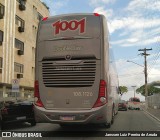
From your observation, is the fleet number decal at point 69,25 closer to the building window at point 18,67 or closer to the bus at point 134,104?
the building window at point 18,67

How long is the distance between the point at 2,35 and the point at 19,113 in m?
23.5

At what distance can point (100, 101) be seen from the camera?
12.2 meters

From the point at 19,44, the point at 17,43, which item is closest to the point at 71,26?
the point at 17,43

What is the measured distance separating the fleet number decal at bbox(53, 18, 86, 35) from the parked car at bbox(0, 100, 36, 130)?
4.62m

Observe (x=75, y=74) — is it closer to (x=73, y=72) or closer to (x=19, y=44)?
(x=73, y=72)

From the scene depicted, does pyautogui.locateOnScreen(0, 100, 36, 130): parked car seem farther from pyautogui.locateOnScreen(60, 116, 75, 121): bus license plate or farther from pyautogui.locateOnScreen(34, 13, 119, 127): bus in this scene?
pyautogui.locateOnScreen(60, 116, 75, 121): bus license plate

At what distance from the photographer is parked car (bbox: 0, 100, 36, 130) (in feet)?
49.4

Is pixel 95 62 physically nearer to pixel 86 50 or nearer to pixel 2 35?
pixel 86 50

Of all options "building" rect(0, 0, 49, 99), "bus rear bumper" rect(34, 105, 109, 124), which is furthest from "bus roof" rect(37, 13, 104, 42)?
"building" rect(0, 0, 49, 99)

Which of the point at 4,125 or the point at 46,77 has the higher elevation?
the point at 46,77

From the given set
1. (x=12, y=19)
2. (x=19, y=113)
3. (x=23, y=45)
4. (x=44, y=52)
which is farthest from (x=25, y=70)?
(x=44, y=52)

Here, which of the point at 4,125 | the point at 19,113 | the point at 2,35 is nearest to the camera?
the point at 4,125

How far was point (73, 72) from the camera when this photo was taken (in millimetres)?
12398

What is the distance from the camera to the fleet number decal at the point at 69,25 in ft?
41.3
